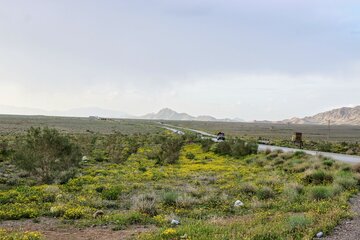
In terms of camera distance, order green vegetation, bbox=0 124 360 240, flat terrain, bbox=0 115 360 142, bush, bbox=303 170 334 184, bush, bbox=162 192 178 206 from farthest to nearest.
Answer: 1. flat terrain, bbox=0 115 360 142
2. bush, bbox=303 170 334 184
3. bush, bbox=162 192 178 206
4. green vegetation, bbox=0 124 360 240

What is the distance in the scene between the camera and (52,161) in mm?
21094

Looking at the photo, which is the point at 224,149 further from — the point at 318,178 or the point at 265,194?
the point at 265,194

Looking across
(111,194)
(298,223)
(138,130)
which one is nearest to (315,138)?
(138,130)

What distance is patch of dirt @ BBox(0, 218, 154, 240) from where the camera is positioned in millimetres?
9859

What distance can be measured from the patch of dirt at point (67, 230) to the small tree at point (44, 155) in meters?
8.80

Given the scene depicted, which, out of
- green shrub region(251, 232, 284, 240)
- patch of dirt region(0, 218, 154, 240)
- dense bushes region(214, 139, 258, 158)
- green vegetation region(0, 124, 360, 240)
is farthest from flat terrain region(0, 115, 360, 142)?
green shrub region(251, 232, 284, 240)

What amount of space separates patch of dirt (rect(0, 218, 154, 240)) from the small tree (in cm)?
880

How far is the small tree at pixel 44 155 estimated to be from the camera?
2038 cm

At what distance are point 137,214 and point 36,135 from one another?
11.3 m

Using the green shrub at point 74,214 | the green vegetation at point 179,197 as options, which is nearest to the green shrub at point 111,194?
the green vegetation at point 179,197

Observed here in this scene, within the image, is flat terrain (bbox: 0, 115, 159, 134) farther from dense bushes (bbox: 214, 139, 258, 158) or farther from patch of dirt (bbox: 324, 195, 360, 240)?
patch of dirt (bbox: 324, 195, 360, 240)

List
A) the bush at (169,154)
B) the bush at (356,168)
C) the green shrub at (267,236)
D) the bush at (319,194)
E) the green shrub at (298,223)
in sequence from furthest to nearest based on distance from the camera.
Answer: the bush at (169,154) < the bush at (356,168) < the bush at (319,194) < the green shrub at (298,223) < the green shrub at (267,236)

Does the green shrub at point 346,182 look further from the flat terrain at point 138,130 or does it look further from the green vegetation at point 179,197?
the flat terrain at point 138,130

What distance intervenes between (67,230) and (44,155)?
10.9 m
